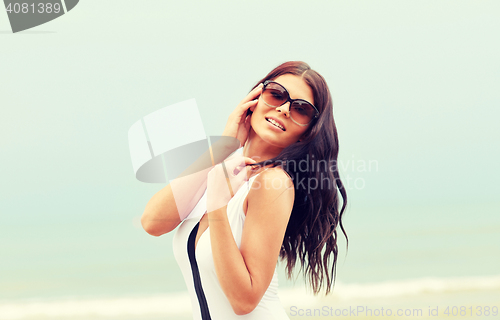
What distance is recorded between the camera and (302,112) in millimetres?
2389

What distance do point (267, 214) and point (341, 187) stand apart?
2.80ft

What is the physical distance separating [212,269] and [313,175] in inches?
31.7

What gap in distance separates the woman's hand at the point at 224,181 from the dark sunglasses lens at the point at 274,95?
1.47 feet

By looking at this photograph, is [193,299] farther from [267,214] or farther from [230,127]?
[230,127]

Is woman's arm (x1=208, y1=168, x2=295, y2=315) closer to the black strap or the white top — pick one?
the white top

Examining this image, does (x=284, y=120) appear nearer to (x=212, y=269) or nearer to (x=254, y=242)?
(x=254, y=242)

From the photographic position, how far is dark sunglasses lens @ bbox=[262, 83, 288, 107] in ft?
7.84

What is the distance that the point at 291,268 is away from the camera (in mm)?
3002

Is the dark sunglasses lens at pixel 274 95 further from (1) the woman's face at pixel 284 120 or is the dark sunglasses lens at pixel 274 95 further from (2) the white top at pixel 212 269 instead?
(2) the white top at pixel 212 269

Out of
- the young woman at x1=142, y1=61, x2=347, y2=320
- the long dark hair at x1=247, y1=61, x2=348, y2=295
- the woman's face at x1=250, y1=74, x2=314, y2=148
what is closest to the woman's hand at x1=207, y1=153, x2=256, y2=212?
the young woman at x1=142, y1=61, x2=347, y2=320

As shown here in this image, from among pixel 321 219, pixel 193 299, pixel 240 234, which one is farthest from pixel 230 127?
pixel 193 299

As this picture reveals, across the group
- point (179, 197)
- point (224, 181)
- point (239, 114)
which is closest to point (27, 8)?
point (239, 114)

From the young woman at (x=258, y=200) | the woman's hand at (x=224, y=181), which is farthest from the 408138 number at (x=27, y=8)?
the woman's hand at (x=224, y=181)

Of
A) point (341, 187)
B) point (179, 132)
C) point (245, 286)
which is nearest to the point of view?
point (245, 286)
